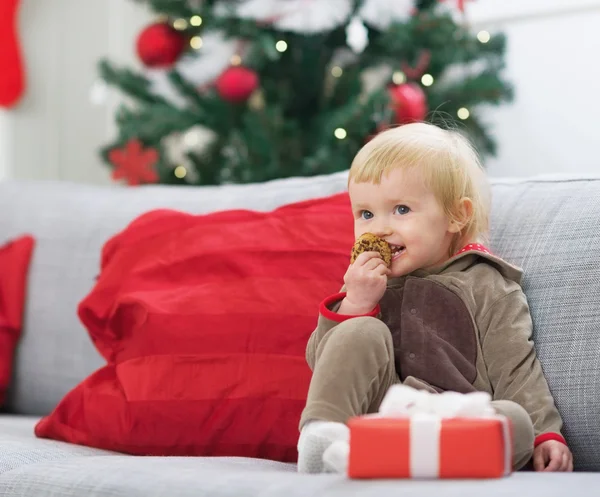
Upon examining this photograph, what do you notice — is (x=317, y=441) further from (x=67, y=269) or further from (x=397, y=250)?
(x=67, y=269)

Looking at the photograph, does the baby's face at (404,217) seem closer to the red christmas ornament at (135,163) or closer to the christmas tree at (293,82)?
the christmas tree at (293,82)

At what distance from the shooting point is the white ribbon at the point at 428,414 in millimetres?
969

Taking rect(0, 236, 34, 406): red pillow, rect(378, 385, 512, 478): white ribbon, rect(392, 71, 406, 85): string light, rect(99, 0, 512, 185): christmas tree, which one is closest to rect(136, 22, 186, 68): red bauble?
rect(99, 0, 512, 185): christmas tree

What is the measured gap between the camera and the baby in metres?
1.22

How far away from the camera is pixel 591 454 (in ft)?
4.26

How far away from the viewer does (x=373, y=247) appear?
1.32 meters

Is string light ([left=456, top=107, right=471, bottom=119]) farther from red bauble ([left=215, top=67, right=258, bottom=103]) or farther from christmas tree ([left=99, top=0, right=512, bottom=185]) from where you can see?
red bauble ([left=215, top=67, right=258, bottom=103])

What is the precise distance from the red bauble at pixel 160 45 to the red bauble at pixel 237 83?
0.24m

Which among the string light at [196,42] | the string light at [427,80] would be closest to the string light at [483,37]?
the string light at [427,80]

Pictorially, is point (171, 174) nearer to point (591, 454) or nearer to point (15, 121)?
point (15, 121)

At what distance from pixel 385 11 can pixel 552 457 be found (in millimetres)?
1346

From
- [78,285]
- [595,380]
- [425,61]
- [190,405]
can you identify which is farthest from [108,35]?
[595,380]

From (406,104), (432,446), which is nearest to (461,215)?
(432,446)

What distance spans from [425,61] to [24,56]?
170 centimetres
